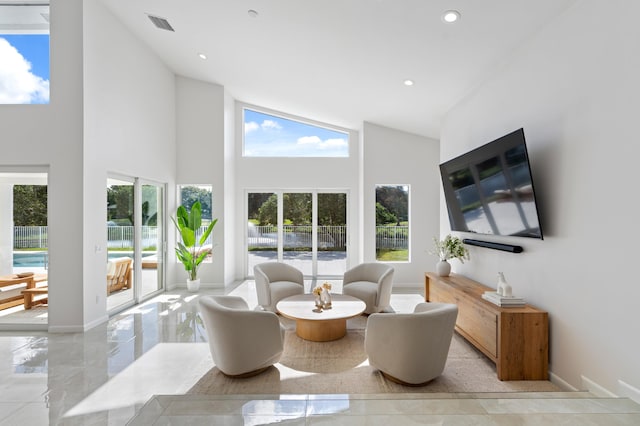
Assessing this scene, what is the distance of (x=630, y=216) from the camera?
2248 millimetres

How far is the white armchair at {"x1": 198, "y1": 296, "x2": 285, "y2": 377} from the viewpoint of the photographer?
2973 millimetres

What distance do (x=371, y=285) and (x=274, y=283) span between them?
1543mm

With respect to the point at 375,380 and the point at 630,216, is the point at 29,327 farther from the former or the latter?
the point at 630,216

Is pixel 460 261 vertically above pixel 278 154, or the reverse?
pixel 278 154

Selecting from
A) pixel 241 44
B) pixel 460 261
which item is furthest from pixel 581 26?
pixel 241 44

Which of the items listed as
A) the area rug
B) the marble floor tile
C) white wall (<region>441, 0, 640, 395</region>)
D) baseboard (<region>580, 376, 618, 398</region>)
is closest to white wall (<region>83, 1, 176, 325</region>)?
the marble floor tile

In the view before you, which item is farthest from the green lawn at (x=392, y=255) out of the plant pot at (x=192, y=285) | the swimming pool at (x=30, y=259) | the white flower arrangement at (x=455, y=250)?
the swimming pool at (x=30, y=259)

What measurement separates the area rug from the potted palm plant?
3.71 meters

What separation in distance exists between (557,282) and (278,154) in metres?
6.28

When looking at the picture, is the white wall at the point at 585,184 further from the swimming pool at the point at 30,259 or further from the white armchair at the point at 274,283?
the swimming pool at the point at 30,259

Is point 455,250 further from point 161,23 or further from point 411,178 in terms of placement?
point 161,23

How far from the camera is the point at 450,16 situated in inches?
125

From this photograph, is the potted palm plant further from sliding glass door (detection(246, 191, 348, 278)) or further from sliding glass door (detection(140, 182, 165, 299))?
sliding glass door (detection(246, 191, 348, 278))

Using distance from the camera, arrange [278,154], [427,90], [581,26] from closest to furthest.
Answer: [581,26]
[427,90]
[278,154]
